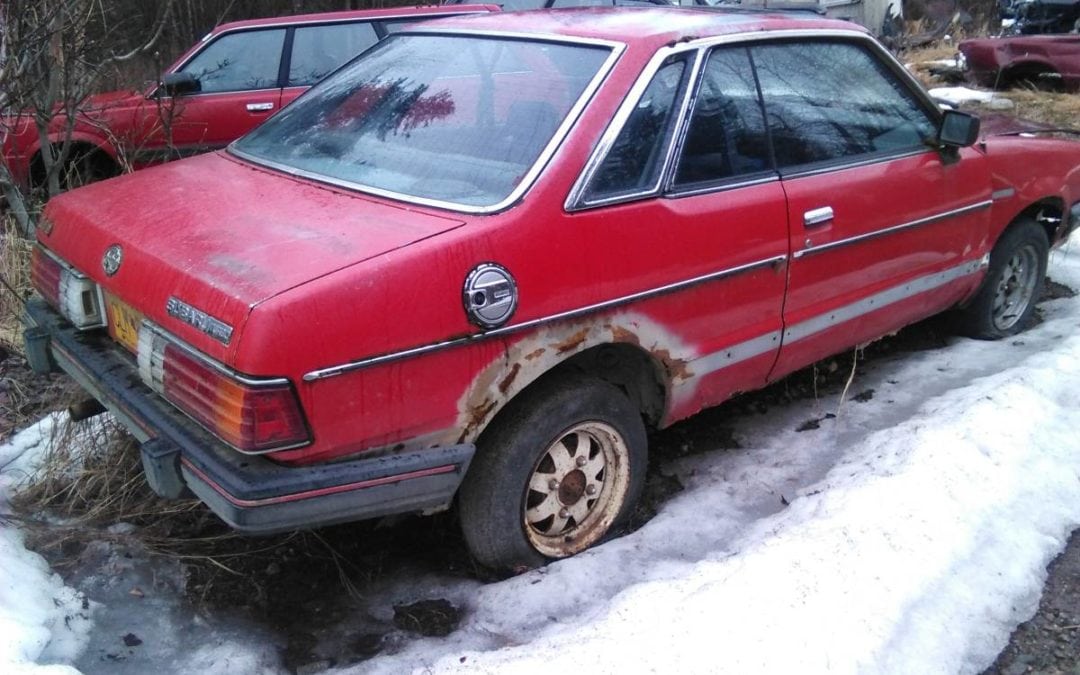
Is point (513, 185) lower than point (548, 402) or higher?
higher

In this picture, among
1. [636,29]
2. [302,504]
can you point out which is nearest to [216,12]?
[636,29]

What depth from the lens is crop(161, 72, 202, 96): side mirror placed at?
6746 millimetres

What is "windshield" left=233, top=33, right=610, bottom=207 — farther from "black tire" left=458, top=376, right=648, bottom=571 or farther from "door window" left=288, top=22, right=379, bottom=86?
"door window" left=288, top=22, right=379, bottom=86

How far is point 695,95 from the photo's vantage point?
3.25 meters

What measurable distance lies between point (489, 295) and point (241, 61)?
17.9 ft

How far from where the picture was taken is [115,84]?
7898 mm

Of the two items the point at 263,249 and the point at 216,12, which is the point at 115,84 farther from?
the point at 216,12

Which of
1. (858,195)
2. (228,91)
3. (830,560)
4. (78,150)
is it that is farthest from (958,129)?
(78,150)

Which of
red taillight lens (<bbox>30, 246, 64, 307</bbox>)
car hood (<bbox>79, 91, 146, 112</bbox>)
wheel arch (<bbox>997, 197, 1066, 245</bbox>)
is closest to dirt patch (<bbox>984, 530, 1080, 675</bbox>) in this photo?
wheel arch (<bbox>997, 197, 1066, 245</bbox>)

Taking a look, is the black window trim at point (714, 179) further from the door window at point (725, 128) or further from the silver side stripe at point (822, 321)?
the silver side stripe at point (822, 321)

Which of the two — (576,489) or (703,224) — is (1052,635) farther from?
(703,224)

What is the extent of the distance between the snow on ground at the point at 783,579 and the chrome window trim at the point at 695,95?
108 centimetres

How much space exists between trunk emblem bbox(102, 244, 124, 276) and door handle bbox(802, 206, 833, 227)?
91.8 inches

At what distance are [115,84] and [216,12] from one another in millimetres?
8124
